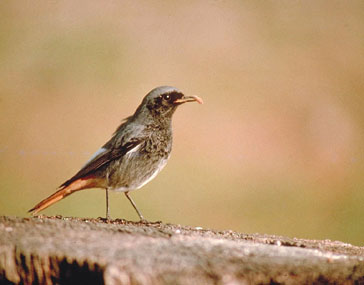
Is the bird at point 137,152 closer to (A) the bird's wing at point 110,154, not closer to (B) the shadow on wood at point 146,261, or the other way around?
(A) the bird's wing at point 110,154

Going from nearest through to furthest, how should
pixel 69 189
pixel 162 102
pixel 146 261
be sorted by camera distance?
1. pixel 146 261
2. pixel 69 189
3. pixel 162 102

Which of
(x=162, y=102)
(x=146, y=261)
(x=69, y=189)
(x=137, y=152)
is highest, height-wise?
(x=162, y=102)

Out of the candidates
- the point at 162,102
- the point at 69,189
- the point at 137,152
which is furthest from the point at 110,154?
the point at 162,102

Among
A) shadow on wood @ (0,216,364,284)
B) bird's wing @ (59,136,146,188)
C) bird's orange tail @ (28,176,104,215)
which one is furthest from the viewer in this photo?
bird's wing @ (59,136,146,188)

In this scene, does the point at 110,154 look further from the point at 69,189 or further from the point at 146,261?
the point at 146,261

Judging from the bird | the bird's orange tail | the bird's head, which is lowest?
the bird's orange tail

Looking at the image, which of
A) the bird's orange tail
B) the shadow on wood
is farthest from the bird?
the shadow on wood

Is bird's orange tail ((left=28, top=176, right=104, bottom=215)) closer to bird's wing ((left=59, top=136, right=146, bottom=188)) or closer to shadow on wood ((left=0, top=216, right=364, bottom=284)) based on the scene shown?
bird's wing ((left=59, top=136, right=146, bottom=188))

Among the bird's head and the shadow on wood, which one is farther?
the bird's head
